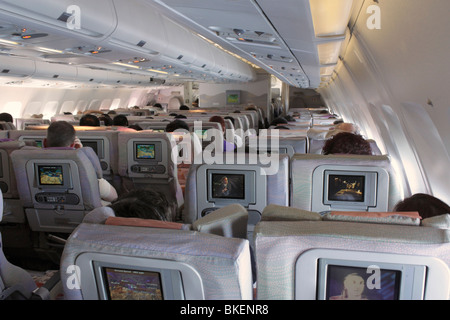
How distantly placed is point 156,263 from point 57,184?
8.67 ft

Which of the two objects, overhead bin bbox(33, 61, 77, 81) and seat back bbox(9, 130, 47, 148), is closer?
seat back bbox(9, 130, 47, 148)

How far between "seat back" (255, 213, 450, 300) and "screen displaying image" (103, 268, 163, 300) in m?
0.33

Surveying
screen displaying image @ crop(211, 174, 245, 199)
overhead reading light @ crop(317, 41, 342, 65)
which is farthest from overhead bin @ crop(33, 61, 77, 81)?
screen displaying image @ crop(211, 174, 245, 199)

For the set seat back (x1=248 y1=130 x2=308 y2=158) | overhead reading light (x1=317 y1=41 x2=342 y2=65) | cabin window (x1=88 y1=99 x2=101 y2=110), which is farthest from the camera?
cabin window (x1=88 y1=99 x2=101 y2=110)

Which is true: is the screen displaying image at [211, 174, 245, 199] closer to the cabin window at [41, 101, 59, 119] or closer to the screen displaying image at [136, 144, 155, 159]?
the screen displaying image at [136, 144, 155, 159]

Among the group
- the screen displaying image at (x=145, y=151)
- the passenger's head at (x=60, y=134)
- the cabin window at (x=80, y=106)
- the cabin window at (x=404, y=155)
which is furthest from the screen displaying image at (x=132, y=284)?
the cabin window at (x=80, y=106)

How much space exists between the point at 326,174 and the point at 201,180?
0.88 metres

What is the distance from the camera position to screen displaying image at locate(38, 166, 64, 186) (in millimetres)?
3426

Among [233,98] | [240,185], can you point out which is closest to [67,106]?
[233,98]

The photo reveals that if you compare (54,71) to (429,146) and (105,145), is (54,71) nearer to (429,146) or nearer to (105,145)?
(105,145)

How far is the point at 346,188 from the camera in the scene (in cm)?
278

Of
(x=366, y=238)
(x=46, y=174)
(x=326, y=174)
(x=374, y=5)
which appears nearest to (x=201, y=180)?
(x=326, y=174)

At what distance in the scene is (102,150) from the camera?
4996 millimetres

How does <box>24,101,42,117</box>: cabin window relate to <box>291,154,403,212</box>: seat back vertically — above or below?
above
